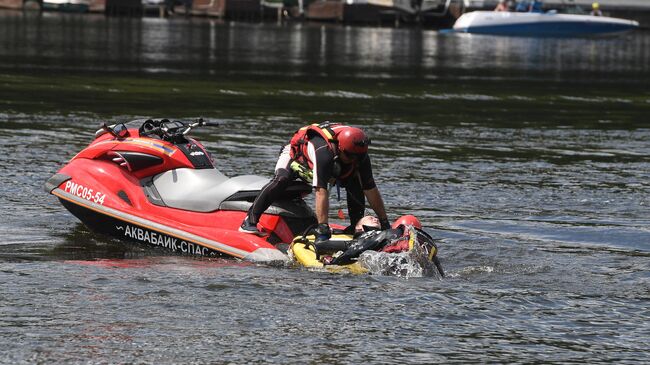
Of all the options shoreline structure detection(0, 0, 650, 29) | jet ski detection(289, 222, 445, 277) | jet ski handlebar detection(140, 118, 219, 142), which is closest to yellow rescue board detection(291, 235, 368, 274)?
jet ski detection(289, 222, 445, 277)

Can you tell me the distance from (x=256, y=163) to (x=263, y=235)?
6.67 m

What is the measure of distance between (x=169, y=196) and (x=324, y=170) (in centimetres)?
185

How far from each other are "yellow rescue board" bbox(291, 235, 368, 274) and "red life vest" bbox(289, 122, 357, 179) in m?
0.70

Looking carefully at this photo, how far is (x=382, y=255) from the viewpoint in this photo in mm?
11820

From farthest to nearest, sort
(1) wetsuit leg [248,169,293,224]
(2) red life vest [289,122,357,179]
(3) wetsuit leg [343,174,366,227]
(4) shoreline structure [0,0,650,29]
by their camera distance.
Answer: (4) shoreline structure [0,0,650,29]
(3) wetsuit leg [343,174,366,227]
(1) wetsuit leg [248,169,293,224]
(2) red life vest [289,122,357,179]

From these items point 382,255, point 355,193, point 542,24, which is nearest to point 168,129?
point 355,193

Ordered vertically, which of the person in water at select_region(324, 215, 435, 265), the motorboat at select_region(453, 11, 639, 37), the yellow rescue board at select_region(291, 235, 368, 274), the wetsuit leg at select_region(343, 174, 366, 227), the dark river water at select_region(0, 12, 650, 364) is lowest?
the dark river water at select_region(0, 12, 650, 364)

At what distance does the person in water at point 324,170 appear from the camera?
12305mm

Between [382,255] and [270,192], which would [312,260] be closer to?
[382,255]

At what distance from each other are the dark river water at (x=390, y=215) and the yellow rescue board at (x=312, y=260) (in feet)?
0.41

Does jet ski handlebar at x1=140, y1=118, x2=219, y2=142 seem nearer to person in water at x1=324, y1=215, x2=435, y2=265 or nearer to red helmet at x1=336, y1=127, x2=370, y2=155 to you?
red helmet at x1=336, y1=127, x2=370, y2=155

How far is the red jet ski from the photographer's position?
12758mm

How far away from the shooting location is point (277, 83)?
115 feet

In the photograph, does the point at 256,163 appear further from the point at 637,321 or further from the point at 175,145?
the point at 637,321
